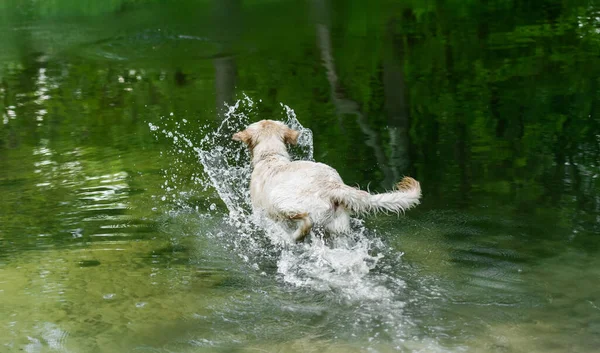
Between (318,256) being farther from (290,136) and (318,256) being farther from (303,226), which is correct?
(290,136)

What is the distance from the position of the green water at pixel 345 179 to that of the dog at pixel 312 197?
36 cm

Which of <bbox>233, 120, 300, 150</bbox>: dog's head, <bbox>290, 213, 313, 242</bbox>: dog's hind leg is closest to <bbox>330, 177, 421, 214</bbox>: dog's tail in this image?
<bbox>290, 213, 313, 242</bbox>: dog's hind leg

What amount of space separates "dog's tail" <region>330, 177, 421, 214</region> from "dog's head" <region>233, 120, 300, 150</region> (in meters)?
1.83

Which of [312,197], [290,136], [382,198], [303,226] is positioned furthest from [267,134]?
[382,198]

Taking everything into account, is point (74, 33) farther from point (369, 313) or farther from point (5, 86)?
point (369, 313)

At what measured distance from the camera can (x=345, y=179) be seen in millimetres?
8844

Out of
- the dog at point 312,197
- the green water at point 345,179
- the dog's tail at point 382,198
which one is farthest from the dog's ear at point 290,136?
the dog's tail at point 382,198

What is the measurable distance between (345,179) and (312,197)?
Result: 8.16ft

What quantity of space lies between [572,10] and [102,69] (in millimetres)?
11273

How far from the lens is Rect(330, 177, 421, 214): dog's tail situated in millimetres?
5996

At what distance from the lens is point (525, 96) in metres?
11.7

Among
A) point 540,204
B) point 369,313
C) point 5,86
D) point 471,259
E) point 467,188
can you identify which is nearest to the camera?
point 369,313

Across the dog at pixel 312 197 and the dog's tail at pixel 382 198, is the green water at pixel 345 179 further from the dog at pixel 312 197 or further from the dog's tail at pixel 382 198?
the dog's tail at pixel 382 198

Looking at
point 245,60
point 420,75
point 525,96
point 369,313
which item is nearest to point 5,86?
point 245,60
